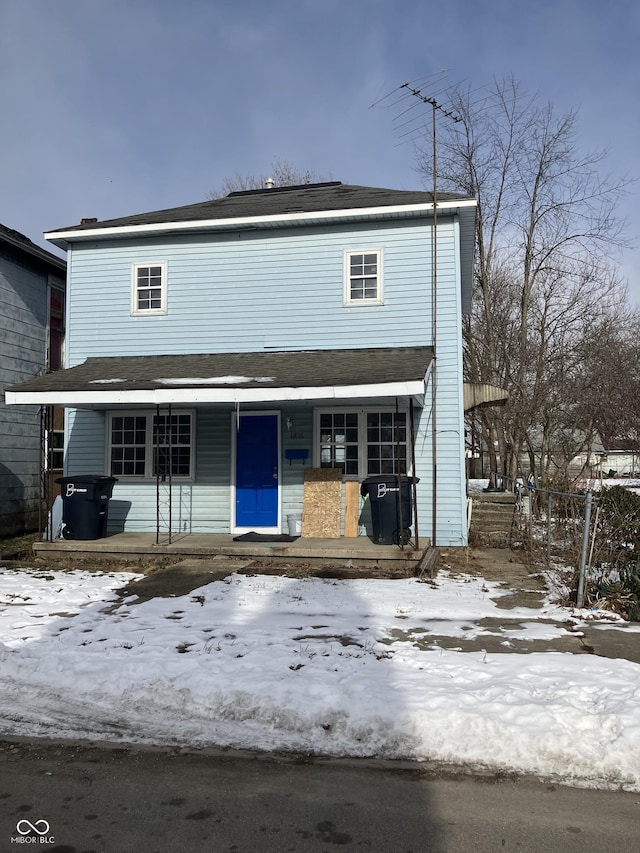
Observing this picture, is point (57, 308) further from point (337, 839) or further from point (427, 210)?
point (337, 839)

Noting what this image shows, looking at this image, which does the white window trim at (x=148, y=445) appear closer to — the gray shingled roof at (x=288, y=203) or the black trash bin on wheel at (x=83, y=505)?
the black trash bin on wheel at (x=83, y=505)

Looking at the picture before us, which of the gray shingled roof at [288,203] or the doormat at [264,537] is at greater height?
the gray shingled roof at [288,203]

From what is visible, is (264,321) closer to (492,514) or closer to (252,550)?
(252,550)

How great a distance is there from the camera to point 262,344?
12.5 metres

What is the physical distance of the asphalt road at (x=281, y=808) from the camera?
10.1 ft

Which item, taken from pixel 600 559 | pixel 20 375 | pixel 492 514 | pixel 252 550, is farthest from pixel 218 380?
pixel 20 375

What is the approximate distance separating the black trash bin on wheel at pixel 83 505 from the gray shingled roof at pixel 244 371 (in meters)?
1.73

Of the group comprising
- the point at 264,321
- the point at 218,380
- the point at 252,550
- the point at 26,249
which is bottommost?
the point at 252,550

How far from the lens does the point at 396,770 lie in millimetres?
3867

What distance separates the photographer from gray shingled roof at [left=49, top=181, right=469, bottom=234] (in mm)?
12086

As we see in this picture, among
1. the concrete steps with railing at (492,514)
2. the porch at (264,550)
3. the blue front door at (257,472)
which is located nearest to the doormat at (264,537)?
the porch at (264,550)

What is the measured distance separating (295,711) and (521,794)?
1.58m

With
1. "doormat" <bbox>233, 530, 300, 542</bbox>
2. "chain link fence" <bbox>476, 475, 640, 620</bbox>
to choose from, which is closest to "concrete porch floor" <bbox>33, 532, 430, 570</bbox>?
"doormat" <bbox>233, 530, 300, 542</bbox>

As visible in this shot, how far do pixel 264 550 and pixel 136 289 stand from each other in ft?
20.2
